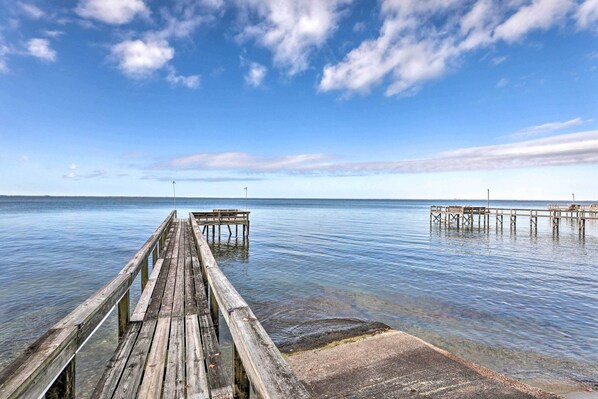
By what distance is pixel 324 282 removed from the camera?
39.7ft

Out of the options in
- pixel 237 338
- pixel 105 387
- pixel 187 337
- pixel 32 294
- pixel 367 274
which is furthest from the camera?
pixel 367 274

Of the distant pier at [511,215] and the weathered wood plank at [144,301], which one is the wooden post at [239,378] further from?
the distant pier at [511,215]

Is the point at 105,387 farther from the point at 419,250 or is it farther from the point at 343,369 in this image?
the point at 419,250

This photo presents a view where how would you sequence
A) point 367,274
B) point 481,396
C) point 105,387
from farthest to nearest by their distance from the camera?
point 367,274 < point 481,396 < point 105,387

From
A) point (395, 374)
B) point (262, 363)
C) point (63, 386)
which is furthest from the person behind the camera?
point (395, 374)

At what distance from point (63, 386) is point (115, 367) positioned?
33.7 inches

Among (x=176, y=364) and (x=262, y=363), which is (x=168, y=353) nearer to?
(x=176, y=364)

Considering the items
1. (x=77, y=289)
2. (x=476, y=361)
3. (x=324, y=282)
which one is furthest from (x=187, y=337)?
(x=77, y=289)

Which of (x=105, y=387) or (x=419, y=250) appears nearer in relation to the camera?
(x=105, y=387)

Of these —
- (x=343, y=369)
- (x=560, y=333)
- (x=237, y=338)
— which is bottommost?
(x=560, y=333)

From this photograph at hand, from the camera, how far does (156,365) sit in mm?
3320

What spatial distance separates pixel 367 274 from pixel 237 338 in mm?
11588

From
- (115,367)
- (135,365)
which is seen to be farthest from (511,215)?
(115,367)

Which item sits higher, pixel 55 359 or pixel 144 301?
pixel 55 359
